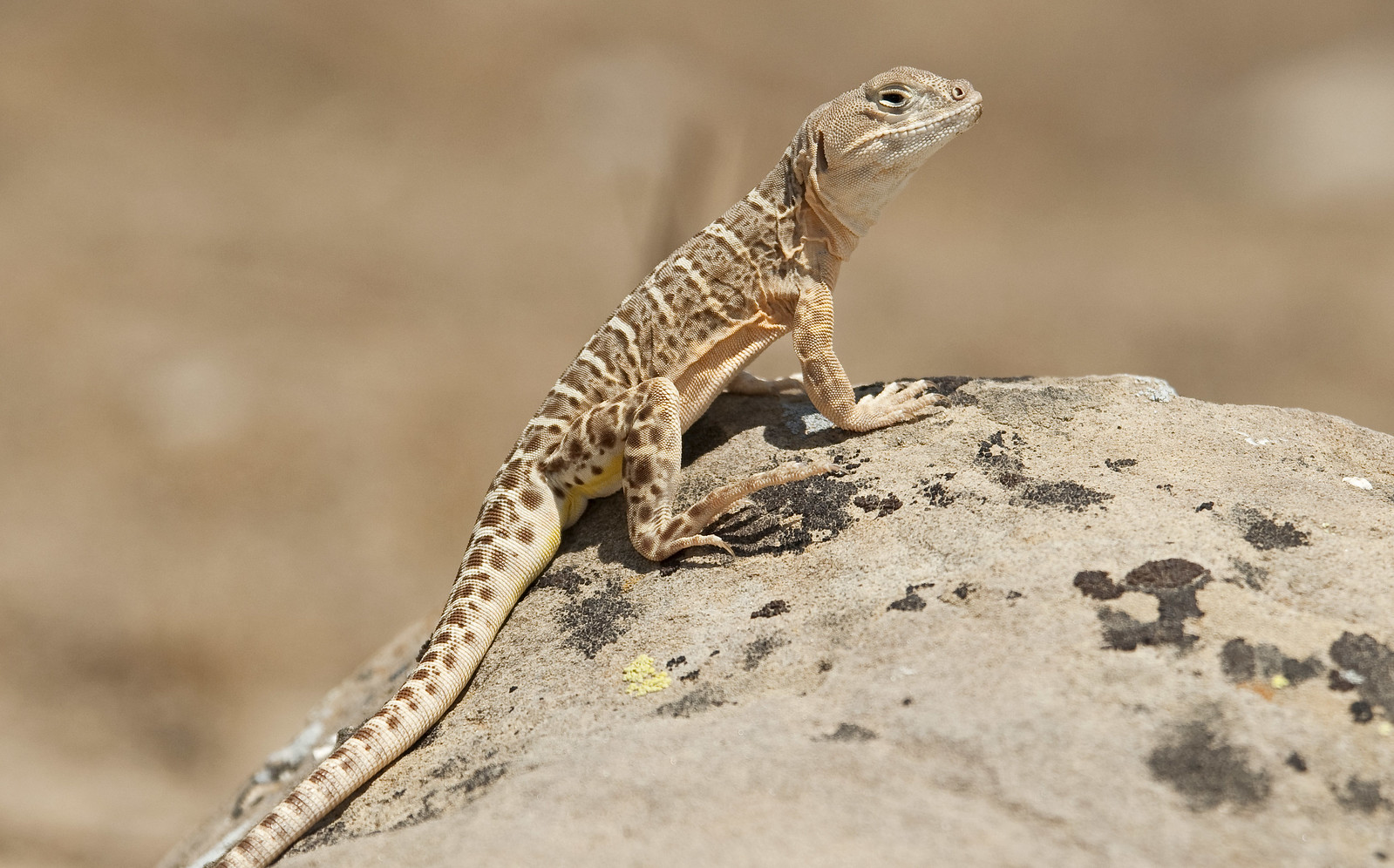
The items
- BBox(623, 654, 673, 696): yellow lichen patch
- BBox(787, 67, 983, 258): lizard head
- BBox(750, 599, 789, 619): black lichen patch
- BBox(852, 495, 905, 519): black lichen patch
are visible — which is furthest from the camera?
BBox(787, 67, 983, 258): lizard head

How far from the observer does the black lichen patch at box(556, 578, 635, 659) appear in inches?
198

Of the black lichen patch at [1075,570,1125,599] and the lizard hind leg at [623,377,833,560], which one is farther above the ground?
the lizard hind leg at [623,377,833,560]

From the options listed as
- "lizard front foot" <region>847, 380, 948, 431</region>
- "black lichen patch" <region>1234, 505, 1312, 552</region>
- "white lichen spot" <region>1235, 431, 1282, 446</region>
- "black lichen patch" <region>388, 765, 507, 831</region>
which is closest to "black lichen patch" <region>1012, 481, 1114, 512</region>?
"black lichen patch" <region>1234, 505, 1312, 552</region>

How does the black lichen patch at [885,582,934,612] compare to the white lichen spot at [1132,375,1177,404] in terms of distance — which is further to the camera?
the white lichen spot at [1132,375,1177,404]

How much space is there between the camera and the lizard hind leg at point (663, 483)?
17.8ft

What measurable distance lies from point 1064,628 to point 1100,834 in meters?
0.97

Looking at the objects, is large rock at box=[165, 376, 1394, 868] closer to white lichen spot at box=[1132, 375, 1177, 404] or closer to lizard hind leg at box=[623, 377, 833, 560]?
white lichen spot at box=[1132, 375, 1177, 404]

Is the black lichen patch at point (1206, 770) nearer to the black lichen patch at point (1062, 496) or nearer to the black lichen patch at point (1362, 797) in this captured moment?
the black lichen patch at point (1362, 797)

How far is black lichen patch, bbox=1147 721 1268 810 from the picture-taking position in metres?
3.23

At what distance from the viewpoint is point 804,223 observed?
21.4 ft

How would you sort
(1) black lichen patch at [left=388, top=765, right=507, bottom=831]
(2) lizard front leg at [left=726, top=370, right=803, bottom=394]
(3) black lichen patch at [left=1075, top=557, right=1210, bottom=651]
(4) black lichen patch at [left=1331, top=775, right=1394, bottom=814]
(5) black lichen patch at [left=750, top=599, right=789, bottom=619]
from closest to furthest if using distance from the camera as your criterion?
(4) black lichen patch at [left=1331, top=775, right=1394, bottom=814] < (3) black lichen patch at [left=1075, top=557, right=1210, bottom=651] < (1) black lichen patch at [left=388, top=765, right=507, bottom=831] < (5) black lichen patch at [left=750, top=599, right=789, bottom=619] < (2) lizard front leg at [left=726, top=370, right=803, bottom=394]

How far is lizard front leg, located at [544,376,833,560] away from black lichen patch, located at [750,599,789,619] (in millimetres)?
624

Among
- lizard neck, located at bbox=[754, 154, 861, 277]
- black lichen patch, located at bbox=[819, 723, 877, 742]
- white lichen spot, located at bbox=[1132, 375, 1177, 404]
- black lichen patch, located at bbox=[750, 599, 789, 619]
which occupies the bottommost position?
black lichen patch, located at bbox=[819, 723, 877, 742]

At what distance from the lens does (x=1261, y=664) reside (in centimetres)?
367
